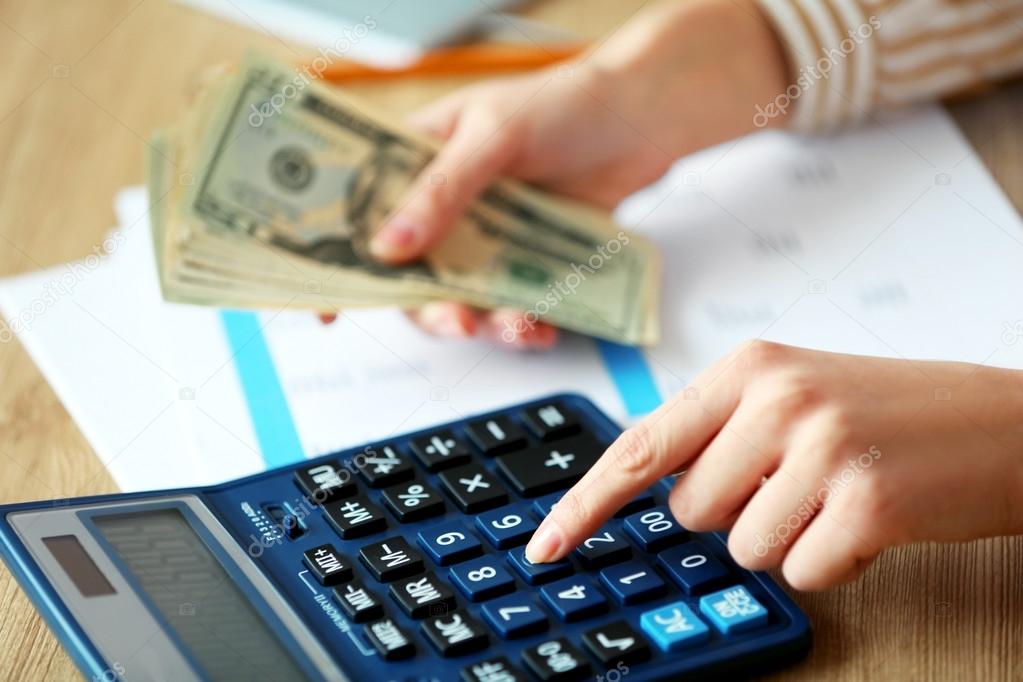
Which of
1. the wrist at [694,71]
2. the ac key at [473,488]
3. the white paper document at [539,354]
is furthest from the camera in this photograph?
the wrist at [694,71]

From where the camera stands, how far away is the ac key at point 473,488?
1.81ft

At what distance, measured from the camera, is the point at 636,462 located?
52 cm

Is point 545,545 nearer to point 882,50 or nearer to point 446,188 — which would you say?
point 446,188

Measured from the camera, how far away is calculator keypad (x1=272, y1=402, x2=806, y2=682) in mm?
466

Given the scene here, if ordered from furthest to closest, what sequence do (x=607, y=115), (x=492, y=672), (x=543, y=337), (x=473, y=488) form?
(x=607, y=115), (x=543, y=337), (x=473, y=488), (x=492, y=672)

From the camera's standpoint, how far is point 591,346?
0.77 m

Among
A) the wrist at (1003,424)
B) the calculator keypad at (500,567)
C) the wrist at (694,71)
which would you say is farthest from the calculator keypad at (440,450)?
the wrist at (694,71)

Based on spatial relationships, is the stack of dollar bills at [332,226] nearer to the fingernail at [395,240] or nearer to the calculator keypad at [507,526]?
the fingernail at [395,240]

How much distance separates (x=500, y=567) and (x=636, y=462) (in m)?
0.07

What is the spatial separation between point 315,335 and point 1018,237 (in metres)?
0.46

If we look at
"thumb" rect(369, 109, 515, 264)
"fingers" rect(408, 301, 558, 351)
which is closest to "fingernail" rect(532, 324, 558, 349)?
"fingers" rect(408, 301, 558, 351)

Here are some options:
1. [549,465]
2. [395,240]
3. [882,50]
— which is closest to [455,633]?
[549,465]

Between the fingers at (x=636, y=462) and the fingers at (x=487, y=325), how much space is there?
22cm

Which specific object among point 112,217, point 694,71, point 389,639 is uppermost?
point 112,217
